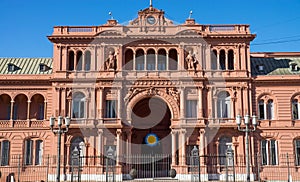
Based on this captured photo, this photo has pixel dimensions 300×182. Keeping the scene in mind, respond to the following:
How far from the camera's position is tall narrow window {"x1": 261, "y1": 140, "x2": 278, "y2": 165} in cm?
4678

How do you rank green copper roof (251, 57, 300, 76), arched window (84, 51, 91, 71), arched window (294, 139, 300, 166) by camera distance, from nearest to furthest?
arched window (294, 139, 300, 166) < arched window (84, 51, 91, 71) < green copper roof (251, 57, 300, 76)

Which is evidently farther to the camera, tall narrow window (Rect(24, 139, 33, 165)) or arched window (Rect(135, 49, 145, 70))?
arched window (Rect(135, 49, 145, 70))

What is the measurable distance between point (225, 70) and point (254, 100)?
5.01 meters

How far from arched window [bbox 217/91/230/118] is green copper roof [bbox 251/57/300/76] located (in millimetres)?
5396

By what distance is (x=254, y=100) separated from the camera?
157 ft

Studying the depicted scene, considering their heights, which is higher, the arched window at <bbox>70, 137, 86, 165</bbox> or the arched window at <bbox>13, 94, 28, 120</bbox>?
the arched window at <bbox>13, 94, 28, 120</bbox>

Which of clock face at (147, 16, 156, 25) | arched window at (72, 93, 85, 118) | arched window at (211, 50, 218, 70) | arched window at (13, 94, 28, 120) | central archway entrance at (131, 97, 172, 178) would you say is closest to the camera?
arched window at (72, 93, 85, 118)

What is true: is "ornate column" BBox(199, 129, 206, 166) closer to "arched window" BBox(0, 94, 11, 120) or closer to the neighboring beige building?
the neighboring beige building

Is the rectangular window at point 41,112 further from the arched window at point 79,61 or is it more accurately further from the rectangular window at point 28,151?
the arched window at point 79,61

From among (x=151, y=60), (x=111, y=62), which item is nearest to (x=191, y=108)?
(x=151, y=60)

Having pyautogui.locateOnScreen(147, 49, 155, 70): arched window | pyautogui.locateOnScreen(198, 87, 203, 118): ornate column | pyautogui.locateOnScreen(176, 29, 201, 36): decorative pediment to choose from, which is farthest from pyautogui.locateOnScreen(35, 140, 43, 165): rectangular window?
pyautogui.locateOnScreen(176, 29, 201, 36): decorative pediment

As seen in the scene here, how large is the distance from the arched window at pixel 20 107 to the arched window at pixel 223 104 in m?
23.7

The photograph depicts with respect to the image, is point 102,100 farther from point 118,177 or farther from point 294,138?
point 294,138

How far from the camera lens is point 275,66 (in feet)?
170
